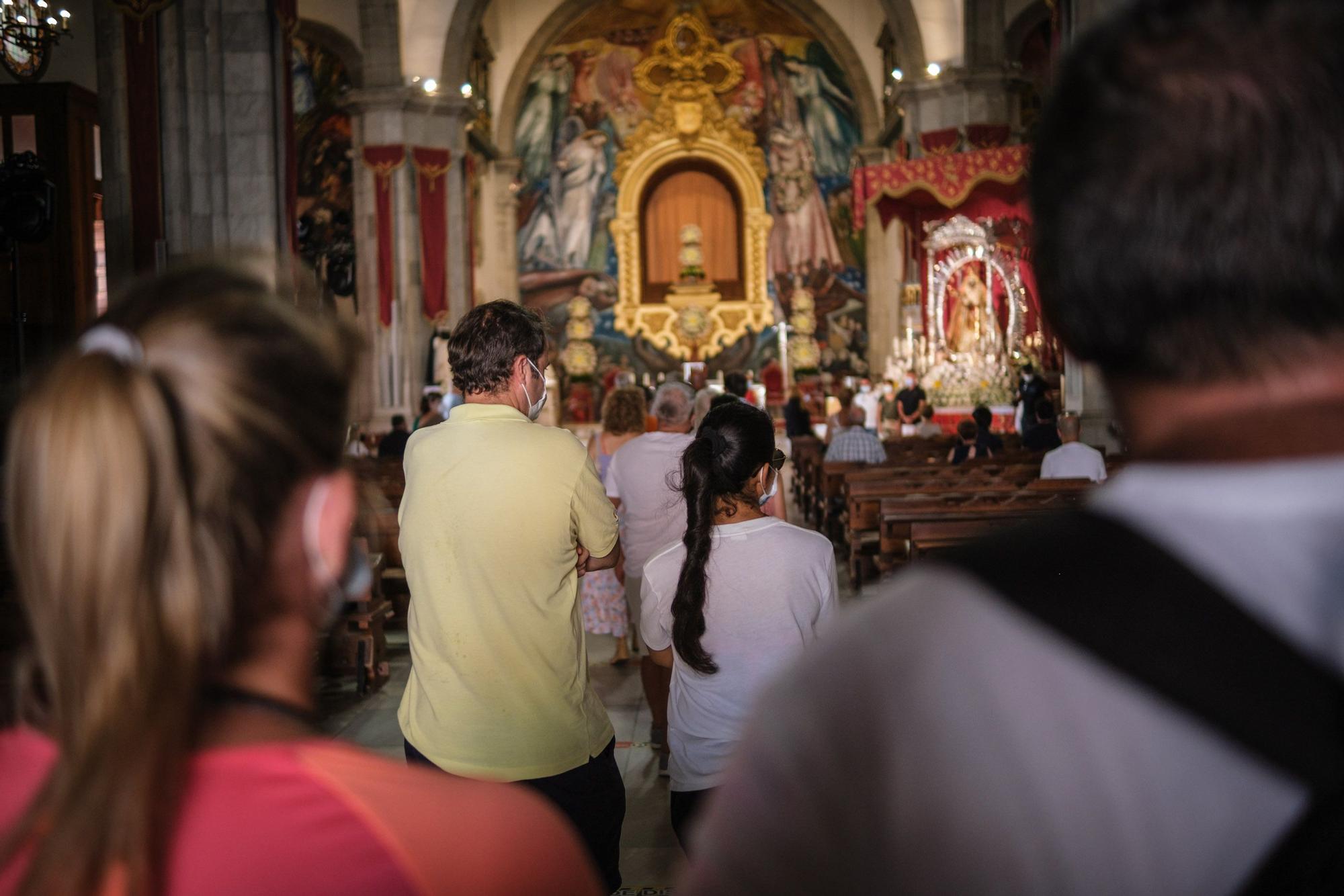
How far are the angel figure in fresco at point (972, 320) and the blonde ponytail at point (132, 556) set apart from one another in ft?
54.5

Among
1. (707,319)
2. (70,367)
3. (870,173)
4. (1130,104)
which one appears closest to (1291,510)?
(1130,104)

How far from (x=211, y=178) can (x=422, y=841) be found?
9.63 m

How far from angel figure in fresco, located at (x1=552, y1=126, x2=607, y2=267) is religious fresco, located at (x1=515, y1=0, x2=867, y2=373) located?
2 cm

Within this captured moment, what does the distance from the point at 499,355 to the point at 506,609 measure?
663 millimetres

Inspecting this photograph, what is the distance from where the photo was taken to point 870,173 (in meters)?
15.6

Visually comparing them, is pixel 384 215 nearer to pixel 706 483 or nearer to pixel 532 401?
pixel 532 401

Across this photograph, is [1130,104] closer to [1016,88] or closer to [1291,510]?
[1291,510]

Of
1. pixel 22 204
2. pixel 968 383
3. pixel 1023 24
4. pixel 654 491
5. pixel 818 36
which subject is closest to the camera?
pixel 654 491

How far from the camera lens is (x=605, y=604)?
23.4 ft

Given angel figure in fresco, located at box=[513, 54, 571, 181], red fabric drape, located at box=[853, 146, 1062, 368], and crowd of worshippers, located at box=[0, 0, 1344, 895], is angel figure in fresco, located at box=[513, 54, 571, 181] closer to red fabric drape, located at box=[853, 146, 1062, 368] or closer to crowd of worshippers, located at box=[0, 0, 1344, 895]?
red fabric drape, located at box=[853, 146, 1062, 368]

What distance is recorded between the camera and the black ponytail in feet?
9.82

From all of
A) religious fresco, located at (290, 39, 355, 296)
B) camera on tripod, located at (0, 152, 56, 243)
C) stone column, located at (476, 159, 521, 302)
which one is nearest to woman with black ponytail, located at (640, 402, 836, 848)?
camera on tripod, located at (0, 152, 56, 243)

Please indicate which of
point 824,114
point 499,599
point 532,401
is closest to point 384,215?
point 824,114

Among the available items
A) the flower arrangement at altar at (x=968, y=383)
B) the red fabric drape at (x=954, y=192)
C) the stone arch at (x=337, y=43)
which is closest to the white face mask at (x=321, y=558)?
the red fabric drape at (x=954, y=192)
